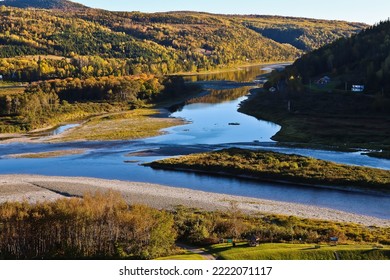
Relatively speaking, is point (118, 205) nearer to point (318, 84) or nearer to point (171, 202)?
point (171, 202)

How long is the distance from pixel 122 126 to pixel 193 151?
2848 centimetres

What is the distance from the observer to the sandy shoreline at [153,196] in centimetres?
3966

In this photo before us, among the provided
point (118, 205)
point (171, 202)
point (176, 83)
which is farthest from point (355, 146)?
point (176, 83)

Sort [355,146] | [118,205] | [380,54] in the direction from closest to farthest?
[118,205] → [355,146] → [380,54]

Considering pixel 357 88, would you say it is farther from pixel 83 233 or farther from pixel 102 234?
pixel 83 233

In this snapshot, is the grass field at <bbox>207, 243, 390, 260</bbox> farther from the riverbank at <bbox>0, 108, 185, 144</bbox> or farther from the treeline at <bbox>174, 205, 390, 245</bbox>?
the riverbank at <bbox>0, 108, 185, 144</bbox>

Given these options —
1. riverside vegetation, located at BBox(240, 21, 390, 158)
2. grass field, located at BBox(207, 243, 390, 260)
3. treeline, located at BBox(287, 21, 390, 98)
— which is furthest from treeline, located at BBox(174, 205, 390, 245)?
treeline, located at BBox(287, 21, 390, 98)

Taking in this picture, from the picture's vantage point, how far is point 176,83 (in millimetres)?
143750

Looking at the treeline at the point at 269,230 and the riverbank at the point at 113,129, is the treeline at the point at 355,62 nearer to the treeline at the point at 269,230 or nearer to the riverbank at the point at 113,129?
the riverbank at the point at 113,129

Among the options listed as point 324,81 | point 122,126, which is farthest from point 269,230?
point 324,81

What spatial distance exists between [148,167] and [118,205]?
1209 inches

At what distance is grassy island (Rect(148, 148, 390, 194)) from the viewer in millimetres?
48312

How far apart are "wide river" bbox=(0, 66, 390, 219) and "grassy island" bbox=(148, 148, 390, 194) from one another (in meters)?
1.53

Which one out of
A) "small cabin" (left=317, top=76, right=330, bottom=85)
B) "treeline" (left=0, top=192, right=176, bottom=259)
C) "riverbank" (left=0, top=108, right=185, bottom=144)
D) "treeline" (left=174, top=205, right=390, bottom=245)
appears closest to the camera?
"treeline" (left=0, top=192, right=176, bottom=259)
